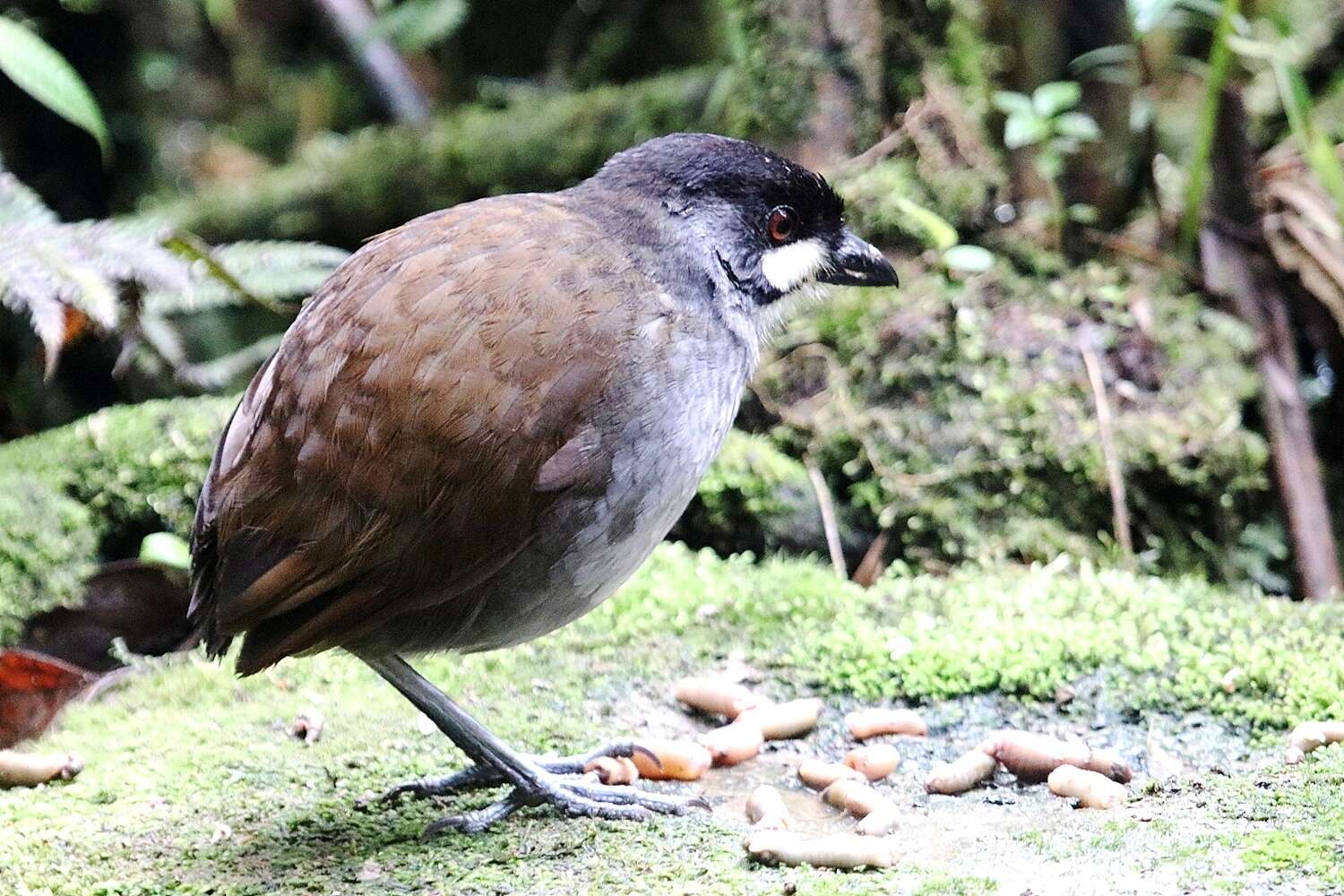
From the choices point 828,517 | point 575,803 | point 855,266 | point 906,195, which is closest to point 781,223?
point 855,266

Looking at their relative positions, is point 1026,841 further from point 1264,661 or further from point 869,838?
point 1264,661

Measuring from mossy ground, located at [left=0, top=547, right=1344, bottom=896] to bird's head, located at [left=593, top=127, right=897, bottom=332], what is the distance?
943 mm

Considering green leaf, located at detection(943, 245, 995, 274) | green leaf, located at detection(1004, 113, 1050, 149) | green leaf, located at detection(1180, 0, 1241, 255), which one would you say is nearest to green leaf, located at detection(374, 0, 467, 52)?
green leaf, located at detection(1004, 113, 1050, 149)

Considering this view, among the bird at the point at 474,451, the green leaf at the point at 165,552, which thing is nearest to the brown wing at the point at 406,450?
the bird at the point at 474,451

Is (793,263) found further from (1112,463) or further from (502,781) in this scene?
(1112,463)

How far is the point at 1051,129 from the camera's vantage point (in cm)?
464

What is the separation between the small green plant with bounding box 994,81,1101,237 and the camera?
14.9ft

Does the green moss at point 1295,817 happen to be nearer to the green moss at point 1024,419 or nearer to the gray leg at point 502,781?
the gray leg at point 502,781

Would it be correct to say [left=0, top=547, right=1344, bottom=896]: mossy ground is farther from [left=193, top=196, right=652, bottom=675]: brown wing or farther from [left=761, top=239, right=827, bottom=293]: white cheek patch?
[left=761, top=239, right=827, bottom=293]: white cheek patch

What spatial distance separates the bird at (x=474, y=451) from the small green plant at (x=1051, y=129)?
7.03ft

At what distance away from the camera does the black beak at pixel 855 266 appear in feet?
10.5

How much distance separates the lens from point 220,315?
6.66 m

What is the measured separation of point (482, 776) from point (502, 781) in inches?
2.3

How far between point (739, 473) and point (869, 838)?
6.66 feet
